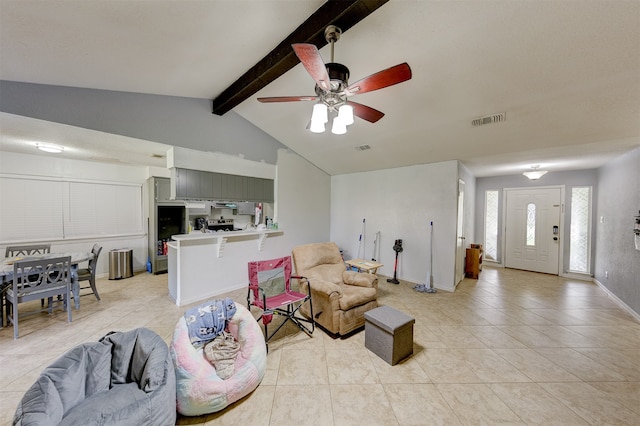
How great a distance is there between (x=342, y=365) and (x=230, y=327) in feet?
3.71

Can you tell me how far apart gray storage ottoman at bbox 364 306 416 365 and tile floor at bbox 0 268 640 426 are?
88mm

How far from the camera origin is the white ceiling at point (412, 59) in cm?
169

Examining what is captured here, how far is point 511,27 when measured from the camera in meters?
1.84

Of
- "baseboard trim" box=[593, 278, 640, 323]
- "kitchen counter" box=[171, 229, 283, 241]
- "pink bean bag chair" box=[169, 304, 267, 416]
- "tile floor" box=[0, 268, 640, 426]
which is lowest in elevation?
"tile floor" box=[0, 268, 640, 426]

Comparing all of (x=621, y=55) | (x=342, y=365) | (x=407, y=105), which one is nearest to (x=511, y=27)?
(x=621, y=55)

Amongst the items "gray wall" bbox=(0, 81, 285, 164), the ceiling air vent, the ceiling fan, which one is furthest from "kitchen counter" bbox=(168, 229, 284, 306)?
the ceiling air vent

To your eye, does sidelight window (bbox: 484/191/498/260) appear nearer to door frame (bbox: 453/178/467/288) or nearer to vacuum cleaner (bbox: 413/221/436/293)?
door frame (bbox: 453/178/467/288)

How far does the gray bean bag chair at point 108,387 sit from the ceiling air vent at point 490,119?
408 centimetres

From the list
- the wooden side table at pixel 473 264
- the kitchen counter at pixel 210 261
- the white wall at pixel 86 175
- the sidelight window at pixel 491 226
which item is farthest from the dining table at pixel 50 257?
the sidelight window at pixel 491 226

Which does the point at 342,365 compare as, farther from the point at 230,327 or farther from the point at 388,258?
the point at 388,258

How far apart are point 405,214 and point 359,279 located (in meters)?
2.22

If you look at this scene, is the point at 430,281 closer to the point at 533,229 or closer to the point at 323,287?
the point at 323,287

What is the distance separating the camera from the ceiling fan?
4.63 ft

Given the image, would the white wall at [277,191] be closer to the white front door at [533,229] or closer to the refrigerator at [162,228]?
the refrigerator at [162,228]
